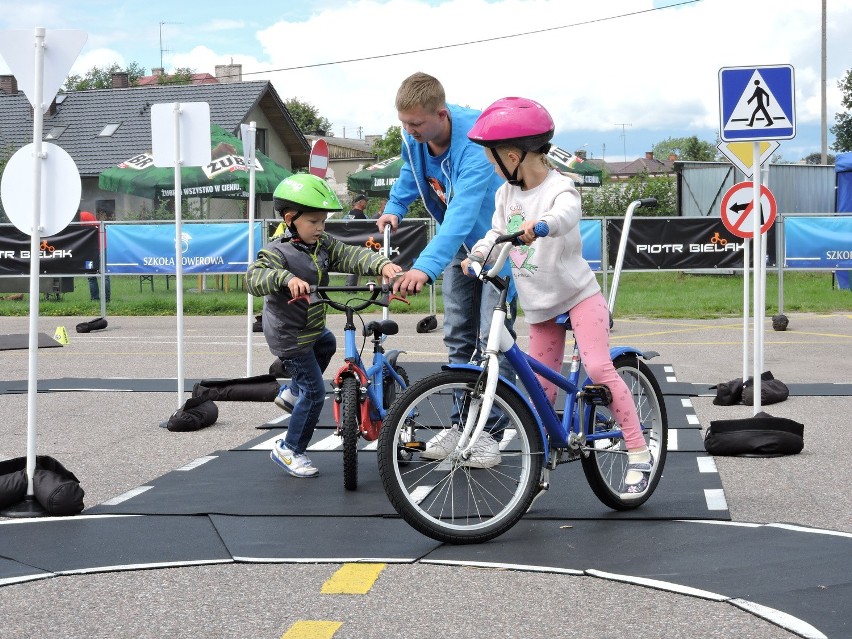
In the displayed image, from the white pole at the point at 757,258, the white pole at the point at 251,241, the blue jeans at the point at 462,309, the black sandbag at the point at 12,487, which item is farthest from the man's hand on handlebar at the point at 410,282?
the white pole at the point at 251,241

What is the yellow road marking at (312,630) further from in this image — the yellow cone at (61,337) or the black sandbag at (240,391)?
the yellow cone at (61,337)

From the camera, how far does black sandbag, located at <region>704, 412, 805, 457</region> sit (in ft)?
24.8

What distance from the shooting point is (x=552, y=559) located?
5051 mm

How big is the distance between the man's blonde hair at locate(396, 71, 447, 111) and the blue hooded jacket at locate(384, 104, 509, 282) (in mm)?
222

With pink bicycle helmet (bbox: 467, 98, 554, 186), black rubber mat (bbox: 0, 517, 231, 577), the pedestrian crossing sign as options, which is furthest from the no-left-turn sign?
black rubber mat (bbox: 0, 517, 231, 577)

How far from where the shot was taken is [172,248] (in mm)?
20688

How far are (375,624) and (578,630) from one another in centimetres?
67

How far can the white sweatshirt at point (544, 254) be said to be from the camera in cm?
563

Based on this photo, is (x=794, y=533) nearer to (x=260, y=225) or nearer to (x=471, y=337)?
(x=471, y=337)

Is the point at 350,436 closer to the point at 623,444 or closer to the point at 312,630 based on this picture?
the point at 623,444

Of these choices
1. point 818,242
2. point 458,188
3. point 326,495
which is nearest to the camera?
point 326,495

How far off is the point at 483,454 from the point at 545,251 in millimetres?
960

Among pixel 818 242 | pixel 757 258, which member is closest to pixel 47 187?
pixel 757 258

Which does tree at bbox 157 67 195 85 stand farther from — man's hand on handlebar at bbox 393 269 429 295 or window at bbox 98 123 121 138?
man's hand on handlebar at bbox 393 269 429 295
